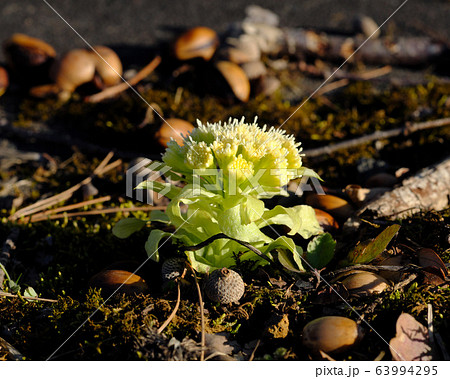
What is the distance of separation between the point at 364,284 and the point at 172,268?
34.3 inches

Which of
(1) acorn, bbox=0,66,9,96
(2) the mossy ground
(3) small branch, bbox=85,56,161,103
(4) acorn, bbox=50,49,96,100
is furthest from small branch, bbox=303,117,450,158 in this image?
(1) acorn, bbox=0,66,9,96

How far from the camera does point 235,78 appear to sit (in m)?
3.96

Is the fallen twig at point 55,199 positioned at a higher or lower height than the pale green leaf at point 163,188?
lower

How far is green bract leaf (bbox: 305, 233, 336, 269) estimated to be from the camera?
225cm

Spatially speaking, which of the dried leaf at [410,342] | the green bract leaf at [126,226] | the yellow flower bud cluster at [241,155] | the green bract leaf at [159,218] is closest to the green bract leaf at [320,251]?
the yellow flower bud cluster at [241,155]

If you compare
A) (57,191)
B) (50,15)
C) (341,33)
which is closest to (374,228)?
(57,191)

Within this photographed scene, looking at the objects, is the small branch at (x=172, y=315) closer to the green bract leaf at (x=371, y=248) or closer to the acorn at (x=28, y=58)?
the green bract leaf at (x=371, y=248)

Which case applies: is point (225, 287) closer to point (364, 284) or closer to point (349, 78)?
point (364, 284)

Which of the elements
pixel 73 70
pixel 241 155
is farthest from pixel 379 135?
pixel 73 70

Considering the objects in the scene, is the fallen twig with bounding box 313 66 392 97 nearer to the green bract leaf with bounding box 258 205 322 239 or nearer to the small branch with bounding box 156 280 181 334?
the green bract leaf with bounding box 258 205 322 239

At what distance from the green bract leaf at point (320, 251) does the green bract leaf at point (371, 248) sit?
94mm

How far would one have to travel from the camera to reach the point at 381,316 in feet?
6.48

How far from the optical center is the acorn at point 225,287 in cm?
201
